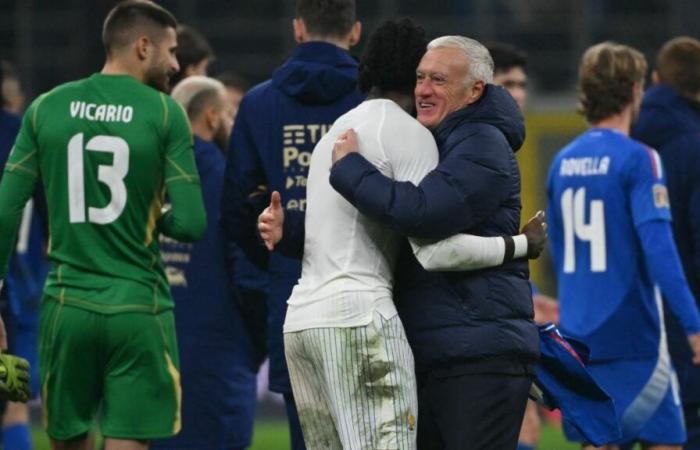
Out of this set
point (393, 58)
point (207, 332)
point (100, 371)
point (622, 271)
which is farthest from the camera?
point (207, 332)

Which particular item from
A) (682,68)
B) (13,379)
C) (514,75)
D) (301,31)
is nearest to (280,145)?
(301,31)

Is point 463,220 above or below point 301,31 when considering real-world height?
below

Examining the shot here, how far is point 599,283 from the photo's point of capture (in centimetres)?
722

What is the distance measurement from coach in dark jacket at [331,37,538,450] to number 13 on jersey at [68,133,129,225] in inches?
60.8

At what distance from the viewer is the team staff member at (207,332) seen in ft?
24.5

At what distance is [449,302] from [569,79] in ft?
49.1

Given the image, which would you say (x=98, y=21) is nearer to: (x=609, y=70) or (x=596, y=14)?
(x=596, y=14)

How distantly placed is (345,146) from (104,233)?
1608mm

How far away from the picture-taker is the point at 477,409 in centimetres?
494

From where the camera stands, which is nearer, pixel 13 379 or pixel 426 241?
pixel 426 241

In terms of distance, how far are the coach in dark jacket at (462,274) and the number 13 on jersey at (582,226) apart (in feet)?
7.04

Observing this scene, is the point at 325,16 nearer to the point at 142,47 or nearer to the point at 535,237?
the point at 142,47

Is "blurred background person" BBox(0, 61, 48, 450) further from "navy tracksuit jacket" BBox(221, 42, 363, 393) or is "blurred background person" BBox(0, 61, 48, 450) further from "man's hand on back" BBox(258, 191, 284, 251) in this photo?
"man's hand on back" BBox(258, 191, 284, 251)

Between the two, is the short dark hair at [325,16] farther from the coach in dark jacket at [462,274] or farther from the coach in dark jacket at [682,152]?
the coach in dark jacket at [682,152]
